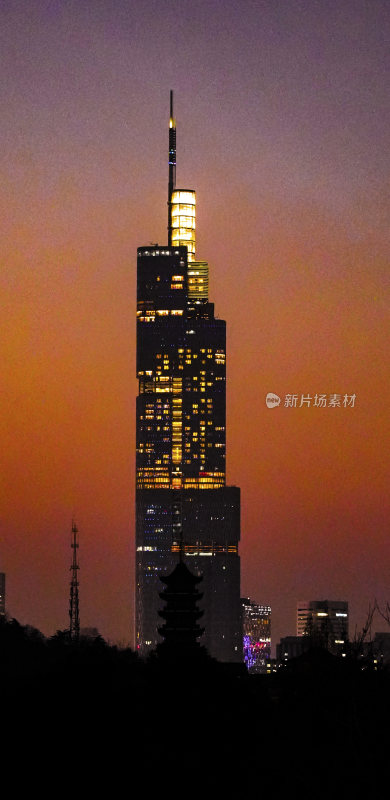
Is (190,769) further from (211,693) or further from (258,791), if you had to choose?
(211,693)

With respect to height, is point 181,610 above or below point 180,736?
above

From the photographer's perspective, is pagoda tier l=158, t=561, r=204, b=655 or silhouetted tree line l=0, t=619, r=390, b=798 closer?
silhouetted tree line l=0, t=619, r=390, b=798

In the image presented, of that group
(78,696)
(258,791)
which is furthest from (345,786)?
(78,696)

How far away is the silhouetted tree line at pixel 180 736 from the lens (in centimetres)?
4012

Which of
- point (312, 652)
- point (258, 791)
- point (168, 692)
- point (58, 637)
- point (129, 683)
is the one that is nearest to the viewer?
point (258, 791)

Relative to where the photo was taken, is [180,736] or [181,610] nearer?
[180,736]

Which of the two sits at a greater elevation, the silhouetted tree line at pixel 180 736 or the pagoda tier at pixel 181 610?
the pagoda tier at pixel 181 610

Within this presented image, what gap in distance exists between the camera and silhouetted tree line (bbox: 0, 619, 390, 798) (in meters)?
40.1

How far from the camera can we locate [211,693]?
69125 millimetres

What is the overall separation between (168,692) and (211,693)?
1897 mm

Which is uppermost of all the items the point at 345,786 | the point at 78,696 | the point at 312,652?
the point at 312,652

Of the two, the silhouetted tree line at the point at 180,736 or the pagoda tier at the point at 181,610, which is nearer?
the silhouetted tree line at the point at 180,736

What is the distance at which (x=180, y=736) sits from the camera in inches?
2205

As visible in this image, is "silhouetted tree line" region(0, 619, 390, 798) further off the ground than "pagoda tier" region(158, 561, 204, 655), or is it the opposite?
"pagoda tier" region(158, 561, 204, 655)
